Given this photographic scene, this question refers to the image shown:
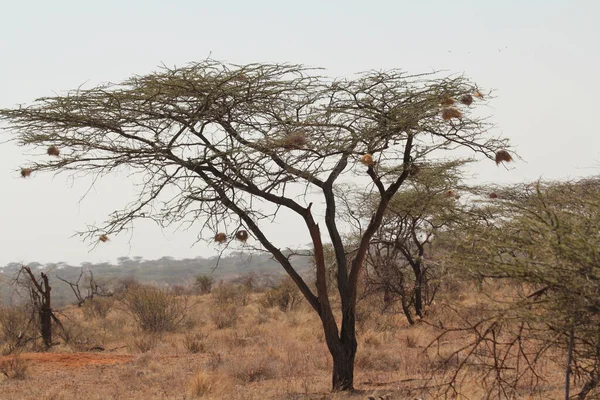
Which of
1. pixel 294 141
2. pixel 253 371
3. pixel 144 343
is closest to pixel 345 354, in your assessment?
pixel 253 371

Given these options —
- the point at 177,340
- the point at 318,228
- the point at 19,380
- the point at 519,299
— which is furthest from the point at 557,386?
the point at 177,340

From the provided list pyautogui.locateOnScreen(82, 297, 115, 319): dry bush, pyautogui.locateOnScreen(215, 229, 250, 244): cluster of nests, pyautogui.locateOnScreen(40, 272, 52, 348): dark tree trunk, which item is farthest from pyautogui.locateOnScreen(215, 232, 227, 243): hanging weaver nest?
pyautogui.locateOnScreen(82, 297, 115, 319): dry bush

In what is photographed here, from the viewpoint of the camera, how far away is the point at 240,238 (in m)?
9.56

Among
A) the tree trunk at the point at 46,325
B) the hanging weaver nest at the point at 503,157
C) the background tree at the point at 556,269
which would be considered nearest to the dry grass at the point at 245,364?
the tree trunk at the point at 46,325

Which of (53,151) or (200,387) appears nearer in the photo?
(53,151)

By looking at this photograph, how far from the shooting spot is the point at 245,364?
11711 millimetres

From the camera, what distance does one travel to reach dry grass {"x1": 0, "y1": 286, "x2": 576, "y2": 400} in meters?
9.60

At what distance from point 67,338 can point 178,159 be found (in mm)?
9474

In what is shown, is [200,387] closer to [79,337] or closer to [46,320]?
[46,320]

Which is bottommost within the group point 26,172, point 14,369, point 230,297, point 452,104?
point 14,369

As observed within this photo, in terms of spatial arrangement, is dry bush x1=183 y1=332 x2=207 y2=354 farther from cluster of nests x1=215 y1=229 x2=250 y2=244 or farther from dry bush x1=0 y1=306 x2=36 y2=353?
cluster of nests x1=215 y1=229 x2=250 y2=244

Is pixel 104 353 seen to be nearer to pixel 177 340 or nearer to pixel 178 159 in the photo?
pixel 177 340

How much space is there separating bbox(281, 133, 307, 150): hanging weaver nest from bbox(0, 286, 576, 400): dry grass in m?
2.83

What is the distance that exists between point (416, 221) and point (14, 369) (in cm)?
902
